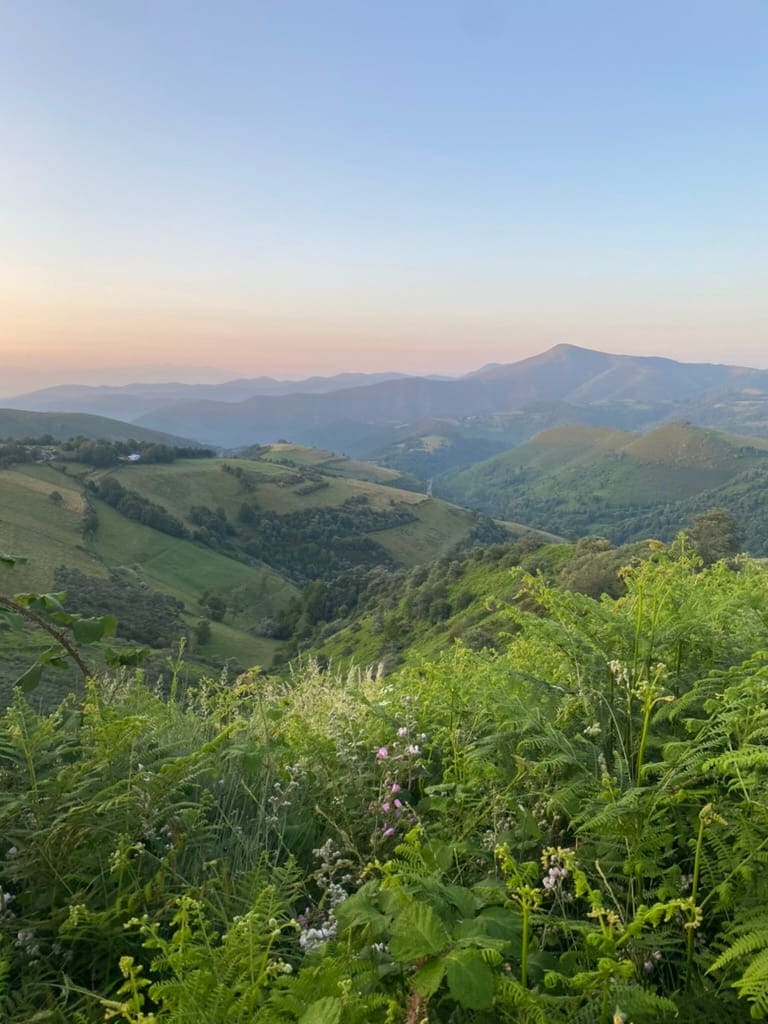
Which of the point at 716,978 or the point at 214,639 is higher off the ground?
the point at 716,978

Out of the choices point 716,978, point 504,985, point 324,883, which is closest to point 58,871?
point 324,883

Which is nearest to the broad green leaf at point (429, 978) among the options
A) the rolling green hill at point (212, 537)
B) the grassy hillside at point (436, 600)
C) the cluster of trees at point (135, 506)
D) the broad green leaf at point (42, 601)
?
the broad green leaf at point (42, 601)

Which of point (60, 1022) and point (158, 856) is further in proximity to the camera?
point (158, 856)

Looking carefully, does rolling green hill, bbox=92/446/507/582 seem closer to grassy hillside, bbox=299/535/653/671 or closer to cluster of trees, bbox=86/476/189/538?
cluster of trees, bbox=86/476/189/538

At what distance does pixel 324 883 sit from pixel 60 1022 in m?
0.95

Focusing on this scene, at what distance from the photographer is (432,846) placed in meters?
2.20

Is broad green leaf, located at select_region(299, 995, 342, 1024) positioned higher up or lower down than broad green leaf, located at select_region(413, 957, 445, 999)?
higher up

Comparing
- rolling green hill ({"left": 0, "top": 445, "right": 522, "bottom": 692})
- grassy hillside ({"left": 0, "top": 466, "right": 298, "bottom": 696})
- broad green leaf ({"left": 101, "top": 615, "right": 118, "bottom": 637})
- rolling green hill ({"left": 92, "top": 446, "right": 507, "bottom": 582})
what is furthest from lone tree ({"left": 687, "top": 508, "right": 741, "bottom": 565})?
rolling green hill ({"left": 92, "top": 446, "right": 507, "bottom": 582})

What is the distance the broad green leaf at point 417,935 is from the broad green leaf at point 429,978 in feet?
0.09

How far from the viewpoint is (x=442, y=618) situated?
61.4 metres

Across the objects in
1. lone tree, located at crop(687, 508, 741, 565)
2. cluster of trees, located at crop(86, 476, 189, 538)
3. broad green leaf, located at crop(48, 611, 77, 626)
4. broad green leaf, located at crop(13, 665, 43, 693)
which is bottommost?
cluster of trees, located at crop(86, 476, 189, 538)

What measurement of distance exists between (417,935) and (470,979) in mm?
188

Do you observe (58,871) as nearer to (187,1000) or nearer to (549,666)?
(187,1000)

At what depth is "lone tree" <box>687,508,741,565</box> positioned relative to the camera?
3412 cm
